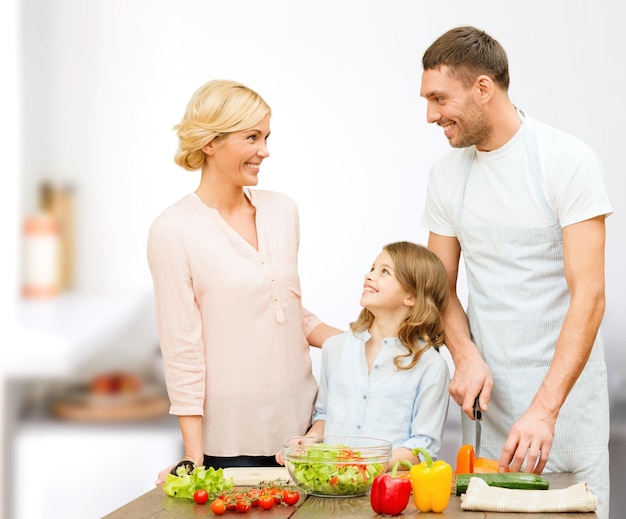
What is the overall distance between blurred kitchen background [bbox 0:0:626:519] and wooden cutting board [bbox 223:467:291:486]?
4.45ft

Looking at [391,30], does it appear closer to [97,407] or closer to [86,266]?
[86,266]

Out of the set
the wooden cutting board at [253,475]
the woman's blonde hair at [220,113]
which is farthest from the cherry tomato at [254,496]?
the woman's blonde hair at [220,113]

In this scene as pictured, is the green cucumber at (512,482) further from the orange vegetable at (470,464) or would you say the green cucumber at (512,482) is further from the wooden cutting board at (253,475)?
the wooden cutting board at (253,475)

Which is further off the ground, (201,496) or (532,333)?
(532,333)

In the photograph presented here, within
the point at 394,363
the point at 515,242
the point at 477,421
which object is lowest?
the point at 477,421

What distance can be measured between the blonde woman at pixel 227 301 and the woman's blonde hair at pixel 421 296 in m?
0.26

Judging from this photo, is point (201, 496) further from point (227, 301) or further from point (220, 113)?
point (220, 113)

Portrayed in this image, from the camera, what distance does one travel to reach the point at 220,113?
2410mm

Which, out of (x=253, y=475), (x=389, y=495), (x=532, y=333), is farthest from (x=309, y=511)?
(x=532, y=333)

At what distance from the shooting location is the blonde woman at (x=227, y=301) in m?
2.36

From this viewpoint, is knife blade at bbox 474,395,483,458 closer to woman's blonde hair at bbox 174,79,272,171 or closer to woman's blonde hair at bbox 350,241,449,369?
woman's blonde hair at bbox 350,241,449,369

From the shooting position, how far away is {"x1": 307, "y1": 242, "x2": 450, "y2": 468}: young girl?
2383 mm

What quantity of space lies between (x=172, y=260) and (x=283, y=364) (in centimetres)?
37

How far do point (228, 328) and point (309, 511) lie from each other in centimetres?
64
